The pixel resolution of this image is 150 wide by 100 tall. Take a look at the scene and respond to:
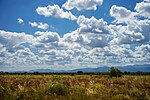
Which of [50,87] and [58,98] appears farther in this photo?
[50,87]

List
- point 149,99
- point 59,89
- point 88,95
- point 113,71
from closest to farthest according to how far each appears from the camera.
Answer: point 149,99
point 88,95
point 59,89
point 113,71

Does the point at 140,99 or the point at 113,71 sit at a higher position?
the point at 113,71

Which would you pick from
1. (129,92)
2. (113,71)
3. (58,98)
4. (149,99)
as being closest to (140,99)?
(149,99)

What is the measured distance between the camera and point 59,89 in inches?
618

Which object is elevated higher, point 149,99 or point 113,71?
point 113,71

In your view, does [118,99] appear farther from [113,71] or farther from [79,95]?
[113,71]

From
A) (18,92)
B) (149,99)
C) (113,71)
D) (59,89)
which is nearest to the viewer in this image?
(149,99)

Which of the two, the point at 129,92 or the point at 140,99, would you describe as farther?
the point at 129,92

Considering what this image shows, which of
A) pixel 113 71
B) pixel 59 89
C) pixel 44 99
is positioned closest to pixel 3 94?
pixel 44 99

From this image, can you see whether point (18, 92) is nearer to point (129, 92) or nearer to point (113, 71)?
point (129, 92)

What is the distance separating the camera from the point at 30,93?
14.4 metres

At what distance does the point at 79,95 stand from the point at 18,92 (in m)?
3.48

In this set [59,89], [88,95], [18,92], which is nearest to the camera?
[88,95]

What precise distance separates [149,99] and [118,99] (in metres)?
1.44
